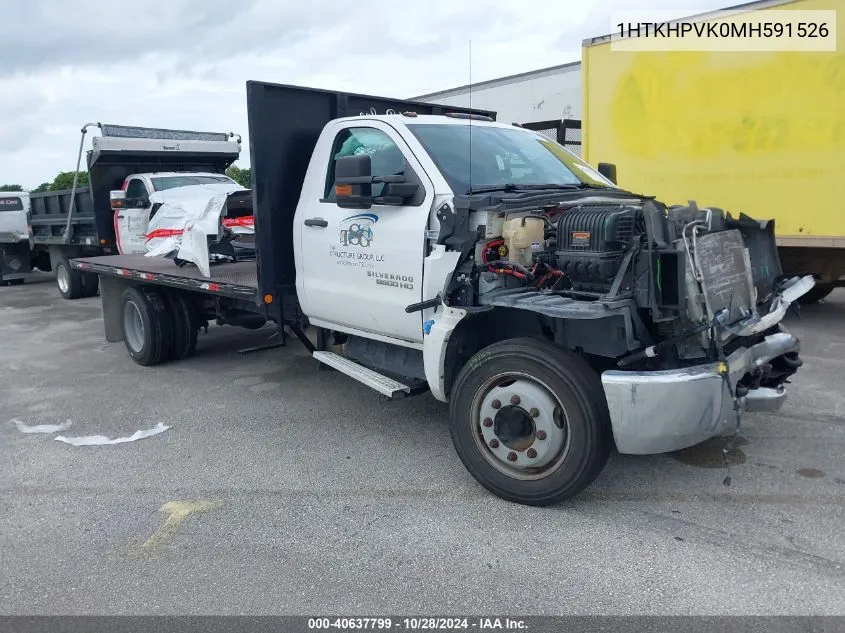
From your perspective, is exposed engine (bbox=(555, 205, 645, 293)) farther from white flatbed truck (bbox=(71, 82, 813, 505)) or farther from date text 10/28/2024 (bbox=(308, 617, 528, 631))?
date text 10/28/2024 (bbox=(308, 617, 528, 631))

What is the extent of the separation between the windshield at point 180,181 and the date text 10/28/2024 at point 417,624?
1054 cm

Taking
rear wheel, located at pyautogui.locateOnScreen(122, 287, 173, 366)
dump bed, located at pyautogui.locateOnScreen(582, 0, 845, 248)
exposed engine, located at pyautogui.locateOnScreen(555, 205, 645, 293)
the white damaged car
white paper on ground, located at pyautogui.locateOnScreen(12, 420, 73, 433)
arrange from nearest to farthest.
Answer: exposed engine, located at pyautogui.locateOnScreen(555, 205, 645, 293), white paper on ground, located at pyautogui.locateOnScreen(12, 420, 73, 433), the white damaged car, rear wheel, located at pyautogui.locateOnScreen(122, 287, 173, 366), dump bed, located at pyautogui.locateOnScreen(582, 0, 845, 248)

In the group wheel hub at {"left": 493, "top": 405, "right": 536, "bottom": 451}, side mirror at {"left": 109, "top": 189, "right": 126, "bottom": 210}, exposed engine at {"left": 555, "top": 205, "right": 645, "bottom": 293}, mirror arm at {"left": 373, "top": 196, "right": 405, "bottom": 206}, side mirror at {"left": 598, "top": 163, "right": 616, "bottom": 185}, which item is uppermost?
side mirror at {"left": 109, "top": 189, "right": 126, "bottom": 210}

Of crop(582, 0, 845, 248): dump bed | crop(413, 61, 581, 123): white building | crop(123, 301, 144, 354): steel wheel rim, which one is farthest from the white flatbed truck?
crop(413, 61, 581, 123): white building

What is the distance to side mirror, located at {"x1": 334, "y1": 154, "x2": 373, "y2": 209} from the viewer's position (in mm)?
4570

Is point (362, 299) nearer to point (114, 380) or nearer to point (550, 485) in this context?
point (550, 485)

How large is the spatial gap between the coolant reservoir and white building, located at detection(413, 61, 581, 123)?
10.5 metres

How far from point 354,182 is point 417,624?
279 centimetres

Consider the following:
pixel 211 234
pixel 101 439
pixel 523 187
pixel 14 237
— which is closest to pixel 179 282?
pixel 211 234

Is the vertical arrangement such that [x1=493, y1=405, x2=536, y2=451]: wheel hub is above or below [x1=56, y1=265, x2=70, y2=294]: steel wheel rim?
below

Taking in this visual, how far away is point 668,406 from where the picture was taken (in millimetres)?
3537

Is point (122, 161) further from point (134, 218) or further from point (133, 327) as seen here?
point (133, 327)

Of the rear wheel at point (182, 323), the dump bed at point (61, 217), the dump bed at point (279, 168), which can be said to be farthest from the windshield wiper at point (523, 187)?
the dump bed at point (61, 217)

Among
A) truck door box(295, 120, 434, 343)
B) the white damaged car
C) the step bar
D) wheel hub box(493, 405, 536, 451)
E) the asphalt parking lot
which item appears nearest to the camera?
the asphalt parking lot
